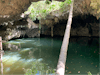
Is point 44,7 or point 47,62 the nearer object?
point 47,62

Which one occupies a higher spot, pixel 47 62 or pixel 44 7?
pixel 44 7

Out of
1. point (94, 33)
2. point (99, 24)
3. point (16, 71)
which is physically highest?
point (99, 24)

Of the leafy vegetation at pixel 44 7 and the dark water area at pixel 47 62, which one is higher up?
the leafy vegetation at pixel 44 7

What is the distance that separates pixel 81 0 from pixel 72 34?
1004 centimetres

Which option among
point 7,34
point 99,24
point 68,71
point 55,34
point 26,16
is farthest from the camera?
point 55,34

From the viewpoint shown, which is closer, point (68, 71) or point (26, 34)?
point (68, 71)

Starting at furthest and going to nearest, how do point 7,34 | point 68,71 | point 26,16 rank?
point 26,16 → point 7,34 → point 68,71

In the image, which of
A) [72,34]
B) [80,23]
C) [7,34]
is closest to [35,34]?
[7,34]

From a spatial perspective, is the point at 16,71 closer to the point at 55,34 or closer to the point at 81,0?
the point at 81,0

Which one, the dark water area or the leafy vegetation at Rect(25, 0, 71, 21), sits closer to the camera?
the dark water area

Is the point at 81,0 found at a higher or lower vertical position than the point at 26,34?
higher

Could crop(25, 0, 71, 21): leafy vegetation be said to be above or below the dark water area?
above

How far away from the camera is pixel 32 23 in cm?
1631

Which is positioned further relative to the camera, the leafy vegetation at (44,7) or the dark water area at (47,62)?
the leafy vegetation at (44,7)
